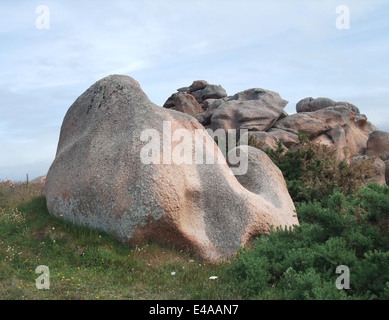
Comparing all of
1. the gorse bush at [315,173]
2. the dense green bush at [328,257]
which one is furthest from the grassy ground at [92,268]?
the gorse bush at [315,173]

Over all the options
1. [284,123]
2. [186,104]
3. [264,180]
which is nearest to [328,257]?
[264,180]

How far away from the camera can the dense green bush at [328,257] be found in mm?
6672

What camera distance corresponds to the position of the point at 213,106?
32.7 metres

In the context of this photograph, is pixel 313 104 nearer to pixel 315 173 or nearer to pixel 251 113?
pixel 251 113

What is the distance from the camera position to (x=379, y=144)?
3241 centimetres

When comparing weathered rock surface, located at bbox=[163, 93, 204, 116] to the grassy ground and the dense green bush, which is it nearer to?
the grassy ground

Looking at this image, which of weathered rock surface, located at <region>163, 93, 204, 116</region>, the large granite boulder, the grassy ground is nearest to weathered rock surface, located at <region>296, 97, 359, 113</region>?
weathered rock surface, located at <region>163, 93, 204, 116</region>

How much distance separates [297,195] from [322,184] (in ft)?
2.90

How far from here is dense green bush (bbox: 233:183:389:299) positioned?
667 centimetres

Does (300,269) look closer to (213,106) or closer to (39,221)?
(39,221)

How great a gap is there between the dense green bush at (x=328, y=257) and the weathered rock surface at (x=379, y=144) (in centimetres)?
2580

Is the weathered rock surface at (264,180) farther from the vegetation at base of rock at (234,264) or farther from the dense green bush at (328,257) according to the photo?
the dense green bush at (328,257)
